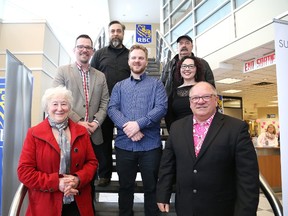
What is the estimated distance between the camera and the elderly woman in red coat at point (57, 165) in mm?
1760

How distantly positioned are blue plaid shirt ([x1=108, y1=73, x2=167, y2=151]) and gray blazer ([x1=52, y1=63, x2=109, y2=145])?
14 centimetres

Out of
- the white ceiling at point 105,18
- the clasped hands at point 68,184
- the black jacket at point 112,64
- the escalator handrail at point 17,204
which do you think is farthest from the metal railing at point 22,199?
the white ceiling at point 105,18

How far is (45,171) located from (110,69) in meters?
1.60

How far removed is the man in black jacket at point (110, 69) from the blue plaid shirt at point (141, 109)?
18.4 inches

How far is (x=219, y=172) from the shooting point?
166cm

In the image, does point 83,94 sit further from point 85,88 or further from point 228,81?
point 228,81

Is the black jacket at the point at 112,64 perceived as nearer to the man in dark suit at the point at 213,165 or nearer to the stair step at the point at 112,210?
the stair step at the point at 112,210

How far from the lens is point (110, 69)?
10.2 feet

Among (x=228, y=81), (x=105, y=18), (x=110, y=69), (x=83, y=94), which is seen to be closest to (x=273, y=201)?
(x=83, y=94)

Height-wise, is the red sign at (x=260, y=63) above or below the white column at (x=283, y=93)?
above

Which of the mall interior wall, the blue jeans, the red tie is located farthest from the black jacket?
the mall interior wall

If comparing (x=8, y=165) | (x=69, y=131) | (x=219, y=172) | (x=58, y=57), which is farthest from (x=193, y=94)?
(x=58, y=57)

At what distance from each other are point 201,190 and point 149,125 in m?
0.77

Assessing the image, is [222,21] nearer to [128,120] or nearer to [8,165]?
[128,120]
